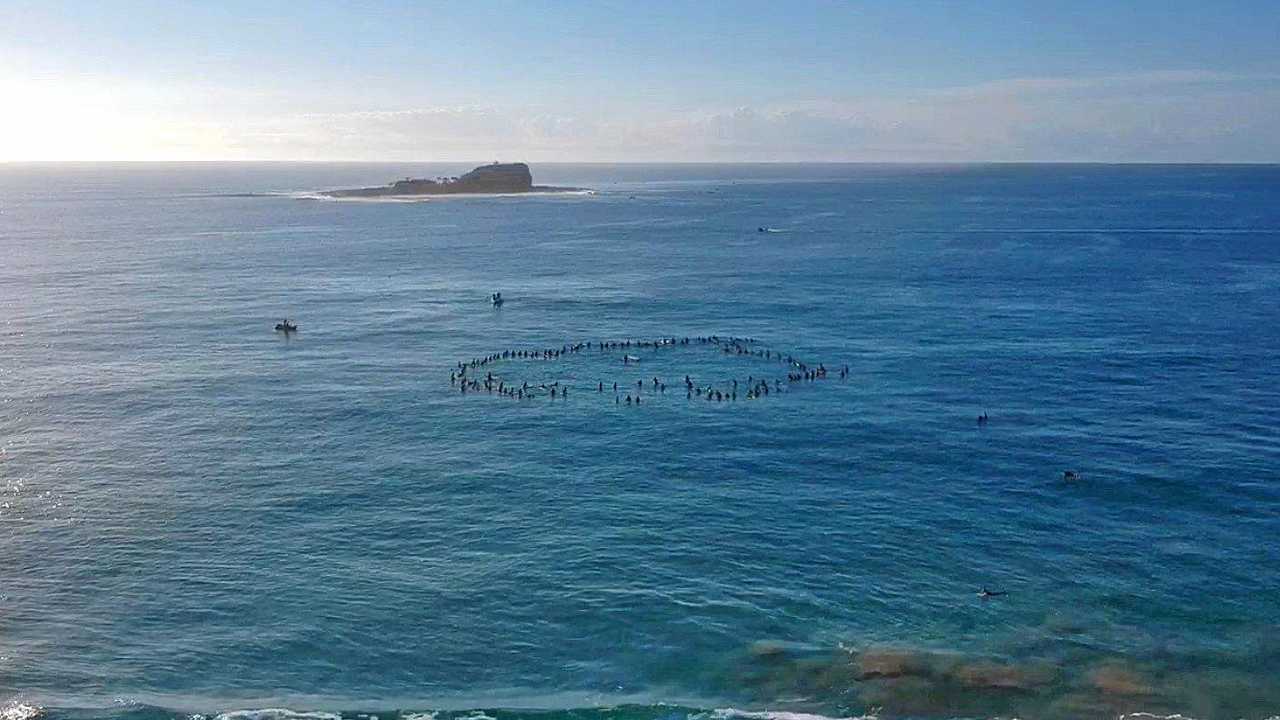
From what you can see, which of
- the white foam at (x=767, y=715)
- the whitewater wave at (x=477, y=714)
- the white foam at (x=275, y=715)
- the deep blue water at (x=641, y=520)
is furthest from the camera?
the deep blue water at (x=641, y=520)

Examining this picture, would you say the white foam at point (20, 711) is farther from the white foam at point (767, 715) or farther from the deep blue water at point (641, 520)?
the white foam at point (767, 715)

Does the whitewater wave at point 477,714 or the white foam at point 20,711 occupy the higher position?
the white foam at point 20,711

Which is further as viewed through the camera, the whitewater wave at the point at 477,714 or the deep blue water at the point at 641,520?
the deep blue water at the point at 641,520

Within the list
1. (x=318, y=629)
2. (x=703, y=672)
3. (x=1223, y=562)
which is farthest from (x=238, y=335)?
(x=1223, y=562)

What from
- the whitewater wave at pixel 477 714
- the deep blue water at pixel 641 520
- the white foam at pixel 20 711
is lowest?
the whitewater wave at pixel 477 714

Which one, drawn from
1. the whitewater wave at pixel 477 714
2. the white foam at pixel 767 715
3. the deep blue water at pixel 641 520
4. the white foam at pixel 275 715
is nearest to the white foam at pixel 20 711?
the whitewater wave at pixel 477 714

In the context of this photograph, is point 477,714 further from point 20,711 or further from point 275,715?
point 20,711

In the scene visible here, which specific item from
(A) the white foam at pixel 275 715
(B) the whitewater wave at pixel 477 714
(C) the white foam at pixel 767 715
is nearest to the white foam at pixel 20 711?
(B) the whitewater wave at pixel 477 714

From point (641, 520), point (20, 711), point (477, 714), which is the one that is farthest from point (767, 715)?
point (20, 711)

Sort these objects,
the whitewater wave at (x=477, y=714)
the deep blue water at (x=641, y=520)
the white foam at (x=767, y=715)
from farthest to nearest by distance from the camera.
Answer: the deep blue water at (x=641, y=520)
the whitewater wave at (x=477, y=714)
the white foam at (x=767, y=715)

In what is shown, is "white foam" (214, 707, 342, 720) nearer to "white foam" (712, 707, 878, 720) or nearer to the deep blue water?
the deep blue water
